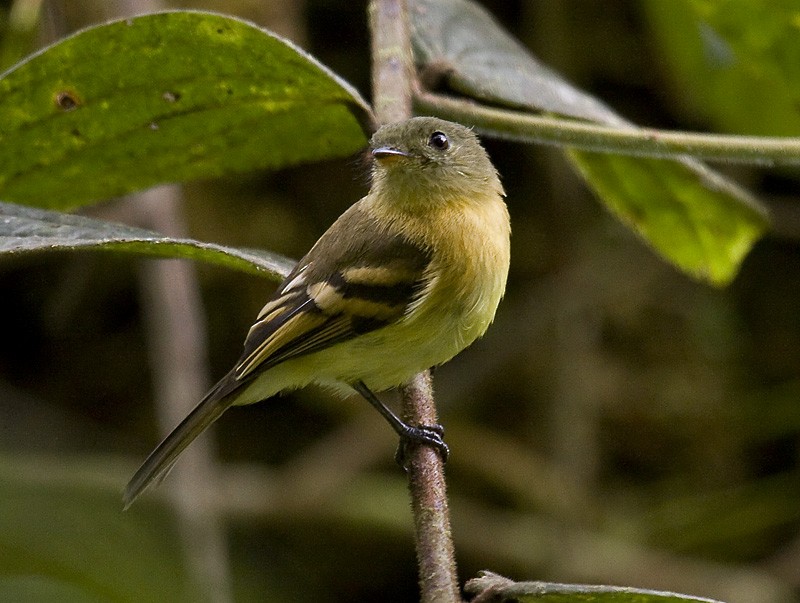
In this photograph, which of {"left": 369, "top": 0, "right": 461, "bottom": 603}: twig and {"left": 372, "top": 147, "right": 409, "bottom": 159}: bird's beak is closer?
{"left": 369, "top": 0, "right": 461, "bottom": 603}: twig

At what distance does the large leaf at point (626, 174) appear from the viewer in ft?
8.04

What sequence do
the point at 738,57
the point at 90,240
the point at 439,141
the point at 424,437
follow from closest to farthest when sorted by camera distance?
1. the point at 90,240
2. the point at 424,437
3. the point at 439,141
4. the point at 738,57

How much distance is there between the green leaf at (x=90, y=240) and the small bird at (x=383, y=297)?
0.45 meters

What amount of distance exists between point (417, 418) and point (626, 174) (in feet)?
3.14

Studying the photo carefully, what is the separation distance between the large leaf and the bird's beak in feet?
0.73

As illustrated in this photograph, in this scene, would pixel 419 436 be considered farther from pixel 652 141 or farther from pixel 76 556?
pixel 76 556

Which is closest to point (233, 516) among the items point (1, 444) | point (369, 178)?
point (1, 444)

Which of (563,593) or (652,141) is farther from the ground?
(652,141)

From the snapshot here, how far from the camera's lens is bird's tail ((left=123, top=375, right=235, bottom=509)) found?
2.09 metres

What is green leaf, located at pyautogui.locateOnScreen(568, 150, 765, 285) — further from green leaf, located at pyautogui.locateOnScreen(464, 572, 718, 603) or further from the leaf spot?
green leaf, located at pyautogui.locateOnScreen(464, 572, 718, 603)

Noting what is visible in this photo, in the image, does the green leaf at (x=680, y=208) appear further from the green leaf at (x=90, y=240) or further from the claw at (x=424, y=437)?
the green leaf at (x=90, y=240)

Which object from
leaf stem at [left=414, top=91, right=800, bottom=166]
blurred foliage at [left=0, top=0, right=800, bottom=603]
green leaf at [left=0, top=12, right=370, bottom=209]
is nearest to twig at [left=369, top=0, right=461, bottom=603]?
green leaf at [left=0, top=12, right=370, bottom=209]

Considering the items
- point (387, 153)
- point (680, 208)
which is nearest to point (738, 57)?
point (680, 208)

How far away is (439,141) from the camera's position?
2.55m
